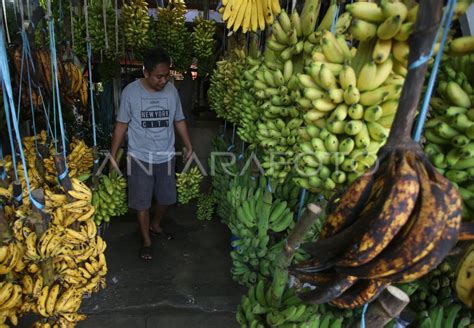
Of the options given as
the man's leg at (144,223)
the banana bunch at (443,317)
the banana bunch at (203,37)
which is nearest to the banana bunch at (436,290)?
the banana bunch at (443,317)

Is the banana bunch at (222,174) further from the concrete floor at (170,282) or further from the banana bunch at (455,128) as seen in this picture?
the banana bunch at (455,128)

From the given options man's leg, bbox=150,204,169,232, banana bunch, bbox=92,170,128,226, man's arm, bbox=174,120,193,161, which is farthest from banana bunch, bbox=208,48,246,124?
man's leg, bbox=150,204,169,232

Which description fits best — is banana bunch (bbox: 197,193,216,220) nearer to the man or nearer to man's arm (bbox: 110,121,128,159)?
the man

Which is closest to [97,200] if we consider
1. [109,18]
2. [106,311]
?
[106,311]

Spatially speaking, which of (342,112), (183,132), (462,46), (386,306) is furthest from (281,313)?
(183,132)

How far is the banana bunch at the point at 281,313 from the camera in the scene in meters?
1.38

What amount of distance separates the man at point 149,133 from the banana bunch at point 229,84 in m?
0.38

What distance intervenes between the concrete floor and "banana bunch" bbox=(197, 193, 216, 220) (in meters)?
0.08

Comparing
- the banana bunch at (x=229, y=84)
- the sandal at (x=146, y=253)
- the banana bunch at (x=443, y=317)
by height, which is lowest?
the sandal at (x=146, y=253)

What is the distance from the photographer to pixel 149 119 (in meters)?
2.81

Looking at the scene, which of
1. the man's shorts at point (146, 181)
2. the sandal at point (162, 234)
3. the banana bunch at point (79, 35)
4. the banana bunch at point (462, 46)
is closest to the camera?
the banana bunch at point (462, 46)

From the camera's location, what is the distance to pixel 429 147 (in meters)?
0.92

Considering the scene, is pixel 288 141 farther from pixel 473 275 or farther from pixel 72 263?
pixel 72 263

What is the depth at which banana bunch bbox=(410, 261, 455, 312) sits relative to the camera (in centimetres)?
153
